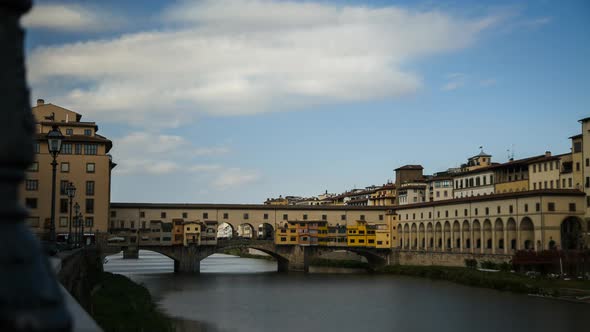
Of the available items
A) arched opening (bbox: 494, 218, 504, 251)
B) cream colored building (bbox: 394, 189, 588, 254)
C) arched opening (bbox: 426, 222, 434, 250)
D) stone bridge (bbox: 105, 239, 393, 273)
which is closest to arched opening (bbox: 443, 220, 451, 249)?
cream colored building (bbox: 394, 189, 588, 254)

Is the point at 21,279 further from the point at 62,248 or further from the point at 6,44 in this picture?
the point at 62,248

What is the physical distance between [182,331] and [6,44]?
109ft

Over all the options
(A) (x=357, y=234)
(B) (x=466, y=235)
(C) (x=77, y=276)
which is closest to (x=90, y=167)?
(A) (x=357, y=234)

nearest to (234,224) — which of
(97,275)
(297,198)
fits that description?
(97,275)

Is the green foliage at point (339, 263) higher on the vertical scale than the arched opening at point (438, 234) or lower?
lower

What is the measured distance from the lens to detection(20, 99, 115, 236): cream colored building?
6906cm

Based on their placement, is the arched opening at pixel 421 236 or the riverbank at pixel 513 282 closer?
the riverbank at pixel 513 282

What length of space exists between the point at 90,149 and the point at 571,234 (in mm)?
50969

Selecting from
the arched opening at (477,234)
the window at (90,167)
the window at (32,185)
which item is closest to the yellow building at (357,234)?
the arched opening at (477,234)

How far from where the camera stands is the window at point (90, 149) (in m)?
71.7

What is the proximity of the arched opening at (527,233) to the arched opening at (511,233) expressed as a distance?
60.8 inches

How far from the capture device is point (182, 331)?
3388 centimetres

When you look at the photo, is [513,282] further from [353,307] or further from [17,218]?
[17,218]

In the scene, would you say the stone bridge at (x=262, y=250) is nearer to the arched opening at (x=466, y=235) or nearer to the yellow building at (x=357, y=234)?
the yellow building at (x=357, y=234)
